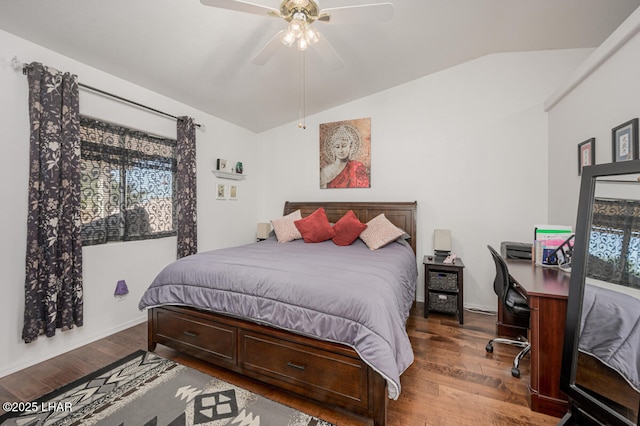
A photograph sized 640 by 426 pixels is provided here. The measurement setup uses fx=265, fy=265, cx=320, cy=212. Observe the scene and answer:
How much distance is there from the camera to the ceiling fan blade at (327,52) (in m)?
A: 2.09

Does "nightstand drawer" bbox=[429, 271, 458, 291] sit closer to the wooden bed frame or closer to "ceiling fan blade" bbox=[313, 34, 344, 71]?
the wooden bed frame

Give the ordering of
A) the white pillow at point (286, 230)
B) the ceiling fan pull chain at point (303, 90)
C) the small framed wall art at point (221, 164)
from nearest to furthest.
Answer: the ceiling fan pull chain at point (303, 90) < the white pillow at point (286, 230) < the small framed wall art at point (221, 164)

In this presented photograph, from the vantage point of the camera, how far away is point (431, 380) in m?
2.00

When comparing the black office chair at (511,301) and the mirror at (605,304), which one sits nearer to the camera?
the mirror at (605,304)

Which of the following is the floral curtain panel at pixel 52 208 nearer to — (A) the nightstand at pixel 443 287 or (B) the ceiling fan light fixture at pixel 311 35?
(B) the ceiling fan light fixture at pixel 311 35

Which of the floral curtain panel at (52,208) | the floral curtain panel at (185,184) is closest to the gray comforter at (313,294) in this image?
the floral curtain panel at (52,208)

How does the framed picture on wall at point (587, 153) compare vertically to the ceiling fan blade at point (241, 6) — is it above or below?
below

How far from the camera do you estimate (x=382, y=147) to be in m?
3.95

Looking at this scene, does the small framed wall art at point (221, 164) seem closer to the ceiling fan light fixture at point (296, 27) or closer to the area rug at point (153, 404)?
the ceiling fan light fixture at point (296, 27)

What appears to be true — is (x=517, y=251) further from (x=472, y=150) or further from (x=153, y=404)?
(x=153, y=404)

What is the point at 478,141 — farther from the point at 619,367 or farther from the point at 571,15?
the point at 619,367

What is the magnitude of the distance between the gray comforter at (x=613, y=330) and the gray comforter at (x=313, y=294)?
2.97 ft

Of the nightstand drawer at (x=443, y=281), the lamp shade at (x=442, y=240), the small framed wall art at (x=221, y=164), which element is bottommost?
the nightstand drawer at (x=443, y=281)

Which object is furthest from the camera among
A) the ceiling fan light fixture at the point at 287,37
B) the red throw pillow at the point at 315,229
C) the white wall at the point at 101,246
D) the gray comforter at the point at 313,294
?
the red throw pillow at the point at 315,229
